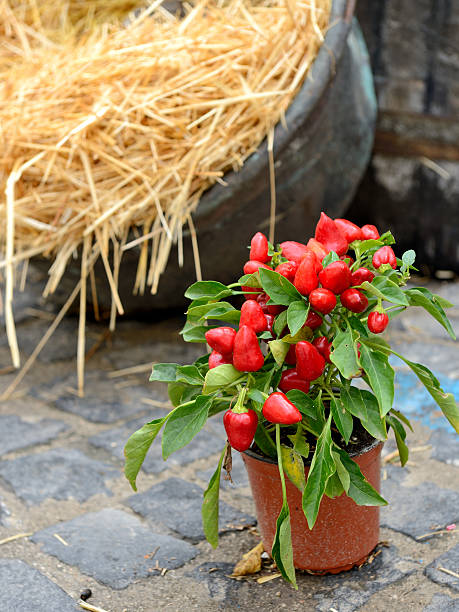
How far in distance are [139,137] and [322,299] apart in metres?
1.00

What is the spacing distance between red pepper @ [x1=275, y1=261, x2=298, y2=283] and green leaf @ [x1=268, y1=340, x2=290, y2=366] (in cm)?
10

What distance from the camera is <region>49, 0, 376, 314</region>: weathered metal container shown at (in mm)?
1786

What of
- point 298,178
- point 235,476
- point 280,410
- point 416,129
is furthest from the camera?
A: point 416,129

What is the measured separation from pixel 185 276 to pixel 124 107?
487 millimetres

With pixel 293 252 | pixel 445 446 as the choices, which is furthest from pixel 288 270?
pixel 445 446

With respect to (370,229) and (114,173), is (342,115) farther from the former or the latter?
(370,229)

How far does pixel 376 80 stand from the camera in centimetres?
259

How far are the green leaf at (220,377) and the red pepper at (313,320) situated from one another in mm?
121

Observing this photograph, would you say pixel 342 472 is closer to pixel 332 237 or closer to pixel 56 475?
pixel 332 237

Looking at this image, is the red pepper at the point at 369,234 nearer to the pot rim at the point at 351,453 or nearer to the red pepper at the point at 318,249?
the red pepper at the point at 318,249

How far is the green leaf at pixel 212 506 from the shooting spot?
1053 mm

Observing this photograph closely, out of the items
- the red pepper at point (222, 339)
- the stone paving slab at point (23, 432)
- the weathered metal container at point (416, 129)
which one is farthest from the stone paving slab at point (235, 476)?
the weathered metal container at point (416, 129)

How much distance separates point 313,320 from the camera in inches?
40.0

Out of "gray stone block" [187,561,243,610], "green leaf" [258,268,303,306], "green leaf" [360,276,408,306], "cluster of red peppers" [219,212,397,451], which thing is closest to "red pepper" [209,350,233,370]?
"cluster of red peppers" [219,212,397,451]
